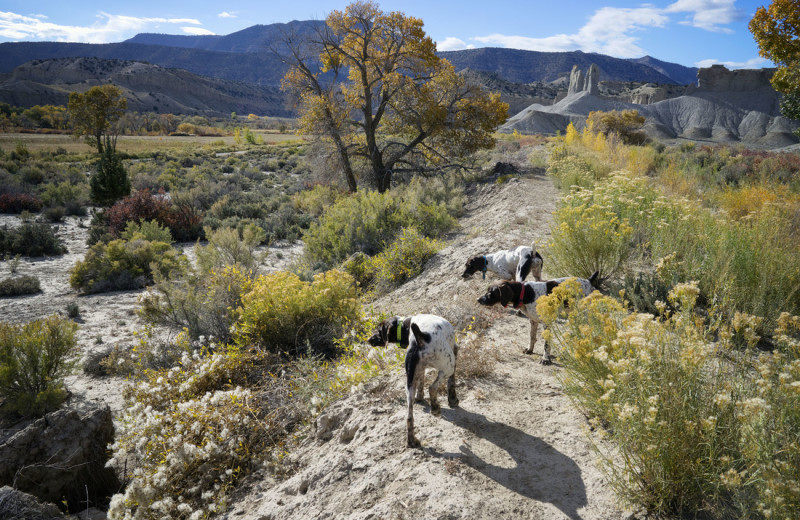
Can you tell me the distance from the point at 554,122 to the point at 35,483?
233 ft

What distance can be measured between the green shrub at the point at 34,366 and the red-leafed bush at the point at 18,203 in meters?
14.9

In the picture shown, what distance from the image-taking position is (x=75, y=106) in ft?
107

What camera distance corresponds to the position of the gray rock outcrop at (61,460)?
12.8ft

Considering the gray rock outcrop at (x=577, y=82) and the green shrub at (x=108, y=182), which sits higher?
the gray rock outcrop at (x=577, y=82)

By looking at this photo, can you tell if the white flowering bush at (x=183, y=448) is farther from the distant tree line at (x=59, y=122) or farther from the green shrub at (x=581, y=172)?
the distant tree line at (x=59, y=122)

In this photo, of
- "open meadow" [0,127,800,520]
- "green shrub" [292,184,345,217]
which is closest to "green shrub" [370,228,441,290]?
"open meadow" [0,127,800,520]

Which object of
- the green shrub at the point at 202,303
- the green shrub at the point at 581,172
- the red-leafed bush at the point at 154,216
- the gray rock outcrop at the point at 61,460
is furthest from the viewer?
the red-leafed bush at the point at 154,216

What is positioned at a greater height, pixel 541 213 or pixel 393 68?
pixel 393 68

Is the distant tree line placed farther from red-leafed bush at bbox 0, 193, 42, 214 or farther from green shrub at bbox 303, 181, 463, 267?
green shrub at bbox 303, 181, 463, 267

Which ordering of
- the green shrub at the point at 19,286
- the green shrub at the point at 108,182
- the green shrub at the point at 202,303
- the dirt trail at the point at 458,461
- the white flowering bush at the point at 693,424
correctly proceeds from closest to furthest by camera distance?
the white flowering bush at the point at 693,424, the dirt trail at the point at 458,461, the green shrub at the point at 202,303, the green shrub at the point at 19,286, the green shrub at the point at 108,182

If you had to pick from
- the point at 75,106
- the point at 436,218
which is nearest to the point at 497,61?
the point at 75,106

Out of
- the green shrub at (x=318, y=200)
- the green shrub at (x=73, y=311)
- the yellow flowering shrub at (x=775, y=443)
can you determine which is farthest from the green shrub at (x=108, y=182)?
the yellow flowering shrub at (x=775, y=443)

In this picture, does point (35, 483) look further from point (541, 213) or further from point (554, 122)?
point (554, 122)

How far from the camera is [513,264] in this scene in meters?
5.42
